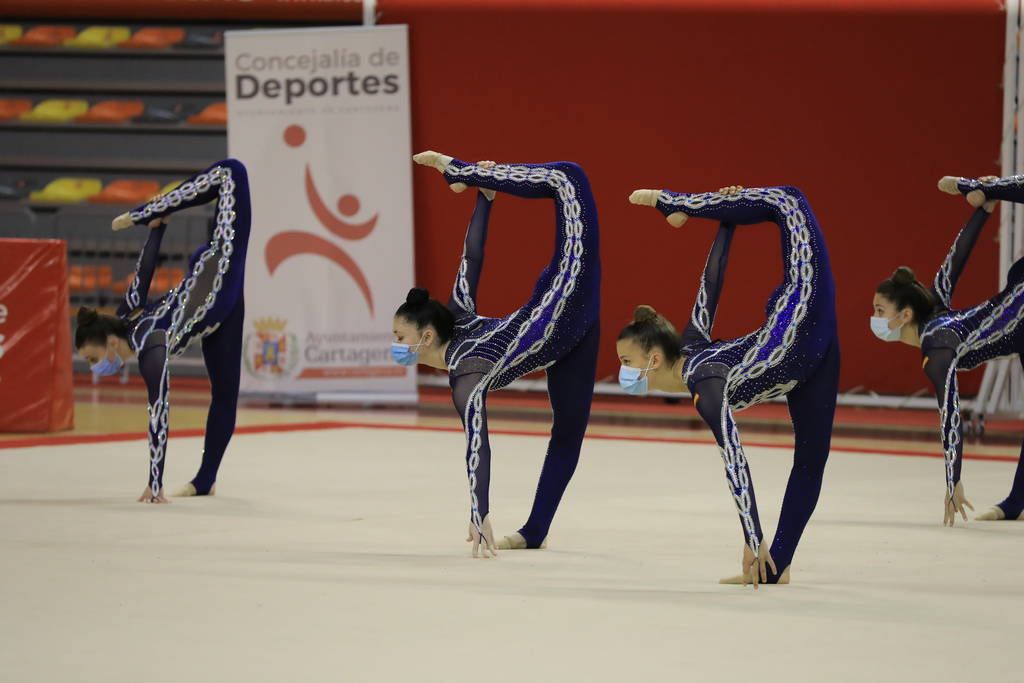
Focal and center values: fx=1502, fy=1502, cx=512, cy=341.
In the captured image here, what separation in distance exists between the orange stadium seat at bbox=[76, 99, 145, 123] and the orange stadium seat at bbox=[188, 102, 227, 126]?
0.51 metres

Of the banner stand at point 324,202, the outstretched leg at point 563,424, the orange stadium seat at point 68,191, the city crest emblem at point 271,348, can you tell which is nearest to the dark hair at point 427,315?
the outstretched leg at point 563,424

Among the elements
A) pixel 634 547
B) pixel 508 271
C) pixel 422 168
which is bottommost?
pixel 634 547

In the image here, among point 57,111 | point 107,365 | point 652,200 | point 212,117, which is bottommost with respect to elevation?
point 107,365

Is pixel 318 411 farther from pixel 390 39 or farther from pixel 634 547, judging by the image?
pixel 634 547

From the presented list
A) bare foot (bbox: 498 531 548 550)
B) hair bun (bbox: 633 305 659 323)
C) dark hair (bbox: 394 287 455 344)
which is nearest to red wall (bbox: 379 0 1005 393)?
bare foot (bbox: 498 531 548 550)

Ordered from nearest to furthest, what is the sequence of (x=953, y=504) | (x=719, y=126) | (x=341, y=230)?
(x=953, y=504) < (x=719, y=126) < (x=341, y=230)

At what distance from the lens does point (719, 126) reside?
1045cm

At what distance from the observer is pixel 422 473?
277 inches

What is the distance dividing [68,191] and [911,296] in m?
8.94

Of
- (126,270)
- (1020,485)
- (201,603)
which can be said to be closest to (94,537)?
(201,603)

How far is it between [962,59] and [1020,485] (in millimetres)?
4829

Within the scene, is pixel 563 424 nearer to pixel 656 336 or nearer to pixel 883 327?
pixel 656 336

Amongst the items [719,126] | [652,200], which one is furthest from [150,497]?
[719,126]

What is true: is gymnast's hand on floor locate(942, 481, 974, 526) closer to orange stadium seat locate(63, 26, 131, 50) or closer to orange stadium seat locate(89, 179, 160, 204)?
orange stadium seat locate(89, 179, 160, 204)
